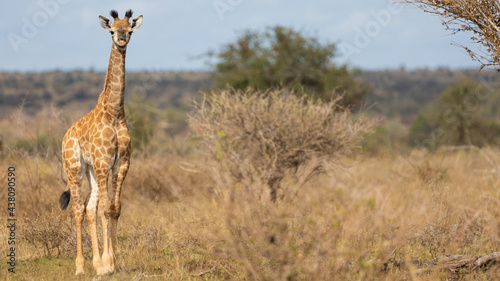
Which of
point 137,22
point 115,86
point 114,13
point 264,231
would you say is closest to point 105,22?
point 114,13

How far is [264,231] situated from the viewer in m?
4.38

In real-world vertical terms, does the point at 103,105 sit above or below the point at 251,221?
above

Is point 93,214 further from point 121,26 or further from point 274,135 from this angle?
point 274,135

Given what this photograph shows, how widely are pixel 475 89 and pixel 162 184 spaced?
69.2 ft

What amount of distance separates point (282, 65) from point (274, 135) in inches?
400

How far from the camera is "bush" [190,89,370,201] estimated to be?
10125 millimetres

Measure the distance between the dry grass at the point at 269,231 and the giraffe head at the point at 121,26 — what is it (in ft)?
5.98

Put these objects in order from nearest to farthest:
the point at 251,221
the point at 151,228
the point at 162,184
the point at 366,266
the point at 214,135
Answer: the point at 366,266
the point at 251,221
the point at 151,228
the point at 214,135
the point at 162,184

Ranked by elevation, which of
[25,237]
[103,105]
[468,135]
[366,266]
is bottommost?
[468,135]

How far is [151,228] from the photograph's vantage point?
7.92 m

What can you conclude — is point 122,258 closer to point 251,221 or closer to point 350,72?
point 251,221

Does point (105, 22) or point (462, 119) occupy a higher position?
point (105, 22)

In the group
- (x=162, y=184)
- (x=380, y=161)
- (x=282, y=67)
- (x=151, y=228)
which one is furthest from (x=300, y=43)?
(x=151, y=228)

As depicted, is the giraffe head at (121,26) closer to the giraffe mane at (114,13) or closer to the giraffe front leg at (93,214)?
the giraffe mane at (114,13)
